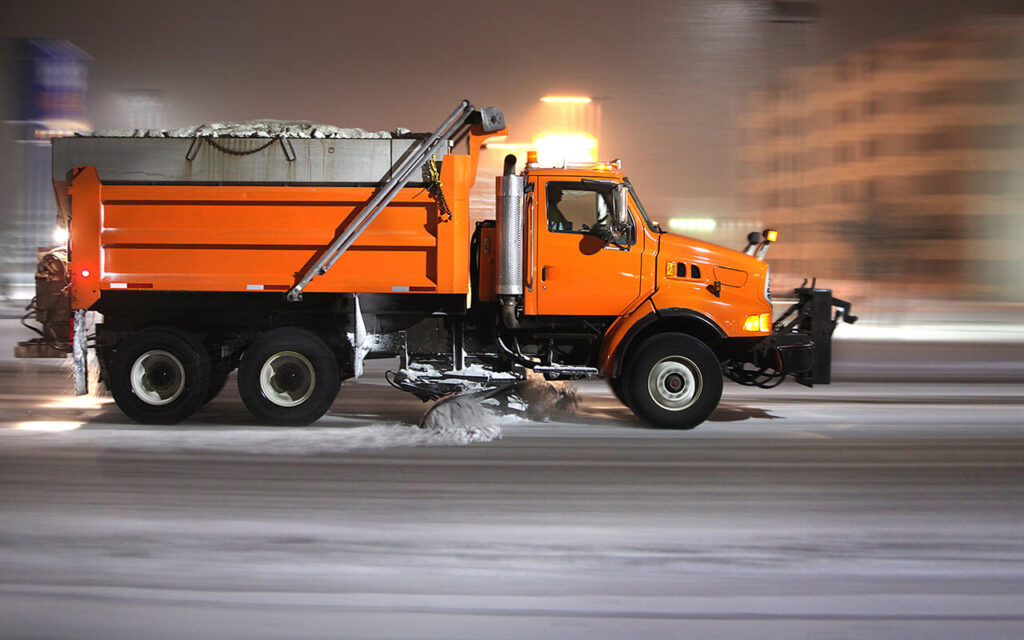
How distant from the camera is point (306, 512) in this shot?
18.4 feet

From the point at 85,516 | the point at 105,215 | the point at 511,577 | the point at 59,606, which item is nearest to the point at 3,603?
the point at 59,606

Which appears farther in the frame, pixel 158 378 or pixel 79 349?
pixel 158 378

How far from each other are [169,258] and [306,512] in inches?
154

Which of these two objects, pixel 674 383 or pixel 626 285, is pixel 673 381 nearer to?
pixel 674 383

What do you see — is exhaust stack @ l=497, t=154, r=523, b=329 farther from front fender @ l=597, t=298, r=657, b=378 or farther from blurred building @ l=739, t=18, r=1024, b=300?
blurred building @ l=739, t=18, r=1024, b=300

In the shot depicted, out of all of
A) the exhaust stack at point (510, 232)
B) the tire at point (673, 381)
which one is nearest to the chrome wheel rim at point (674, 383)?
the tire at point (673, 381)

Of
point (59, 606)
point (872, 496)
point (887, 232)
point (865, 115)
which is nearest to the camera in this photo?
point (59, 606)

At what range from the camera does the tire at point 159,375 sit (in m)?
8.47

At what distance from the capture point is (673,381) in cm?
852

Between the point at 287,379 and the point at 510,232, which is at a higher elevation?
the point at 510,232

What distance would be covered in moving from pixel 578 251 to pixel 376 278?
2.02 metres

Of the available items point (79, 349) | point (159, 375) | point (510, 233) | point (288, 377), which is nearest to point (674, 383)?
point (510, 233)

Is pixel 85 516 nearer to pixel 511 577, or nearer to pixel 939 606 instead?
pixel 511 577

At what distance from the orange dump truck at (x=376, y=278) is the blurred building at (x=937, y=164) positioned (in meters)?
46.4
